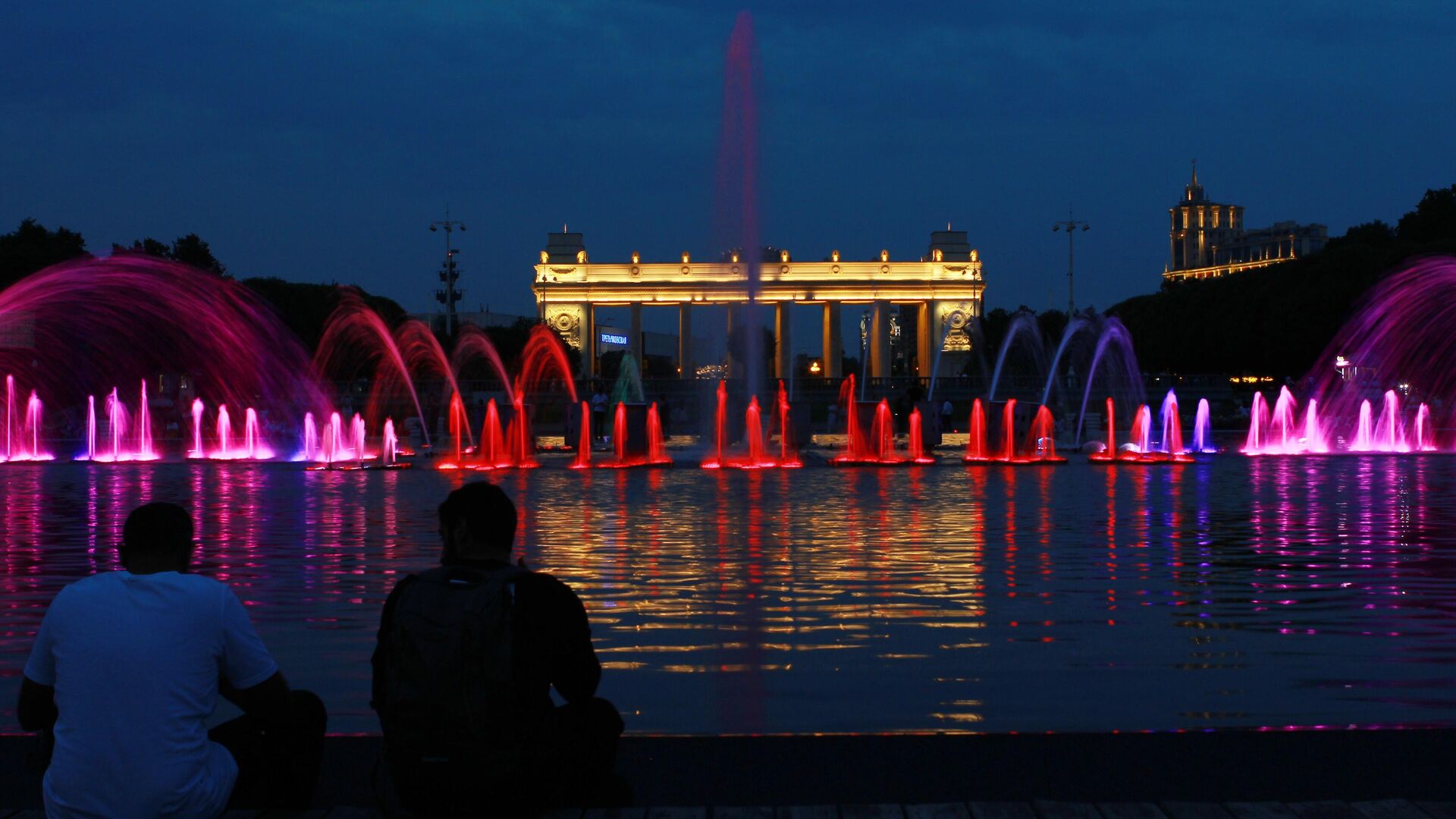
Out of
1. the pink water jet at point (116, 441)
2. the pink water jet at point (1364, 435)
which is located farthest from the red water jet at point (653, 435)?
the pink water jet at point (1364, 435)

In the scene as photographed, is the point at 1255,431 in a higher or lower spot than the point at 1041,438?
higher

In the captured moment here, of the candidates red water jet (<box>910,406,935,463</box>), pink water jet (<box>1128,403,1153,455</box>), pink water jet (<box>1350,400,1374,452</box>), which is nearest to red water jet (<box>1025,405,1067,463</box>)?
pink water jet (<box>1128,403,1153,455</box>)

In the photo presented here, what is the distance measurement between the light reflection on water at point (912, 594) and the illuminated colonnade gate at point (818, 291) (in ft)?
317

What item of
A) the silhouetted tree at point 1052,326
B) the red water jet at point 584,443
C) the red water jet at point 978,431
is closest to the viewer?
the red water jet at point 584,443

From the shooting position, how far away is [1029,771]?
4.99 m

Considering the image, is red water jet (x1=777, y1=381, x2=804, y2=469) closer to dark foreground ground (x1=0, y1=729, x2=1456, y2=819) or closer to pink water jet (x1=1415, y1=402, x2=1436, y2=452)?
pink water jet (x1=1415, y1=402, x2=1436, y2=452)

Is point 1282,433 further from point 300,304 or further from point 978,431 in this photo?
point 300,304

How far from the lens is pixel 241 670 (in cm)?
438

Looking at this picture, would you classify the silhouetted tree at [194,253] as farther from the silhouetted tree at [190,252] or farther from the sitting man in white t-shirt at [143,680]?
the sitting man in white t-shirt at [143,680]

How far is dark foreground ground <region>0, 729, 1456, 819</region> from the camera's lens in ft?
16.3

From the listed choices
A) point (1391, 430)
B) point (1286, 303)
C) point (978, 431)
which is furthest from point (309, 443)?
point (1286, 303)

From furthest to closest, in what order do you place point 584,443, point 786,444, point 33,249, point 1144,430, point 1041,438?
point 33,249 < point 1041,438 < point 1144,430 < point 786,444 < point 584,443

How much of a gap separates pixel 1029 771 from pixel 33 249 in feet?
187

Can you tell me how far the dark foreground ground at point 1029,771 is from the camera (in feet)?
16.3
